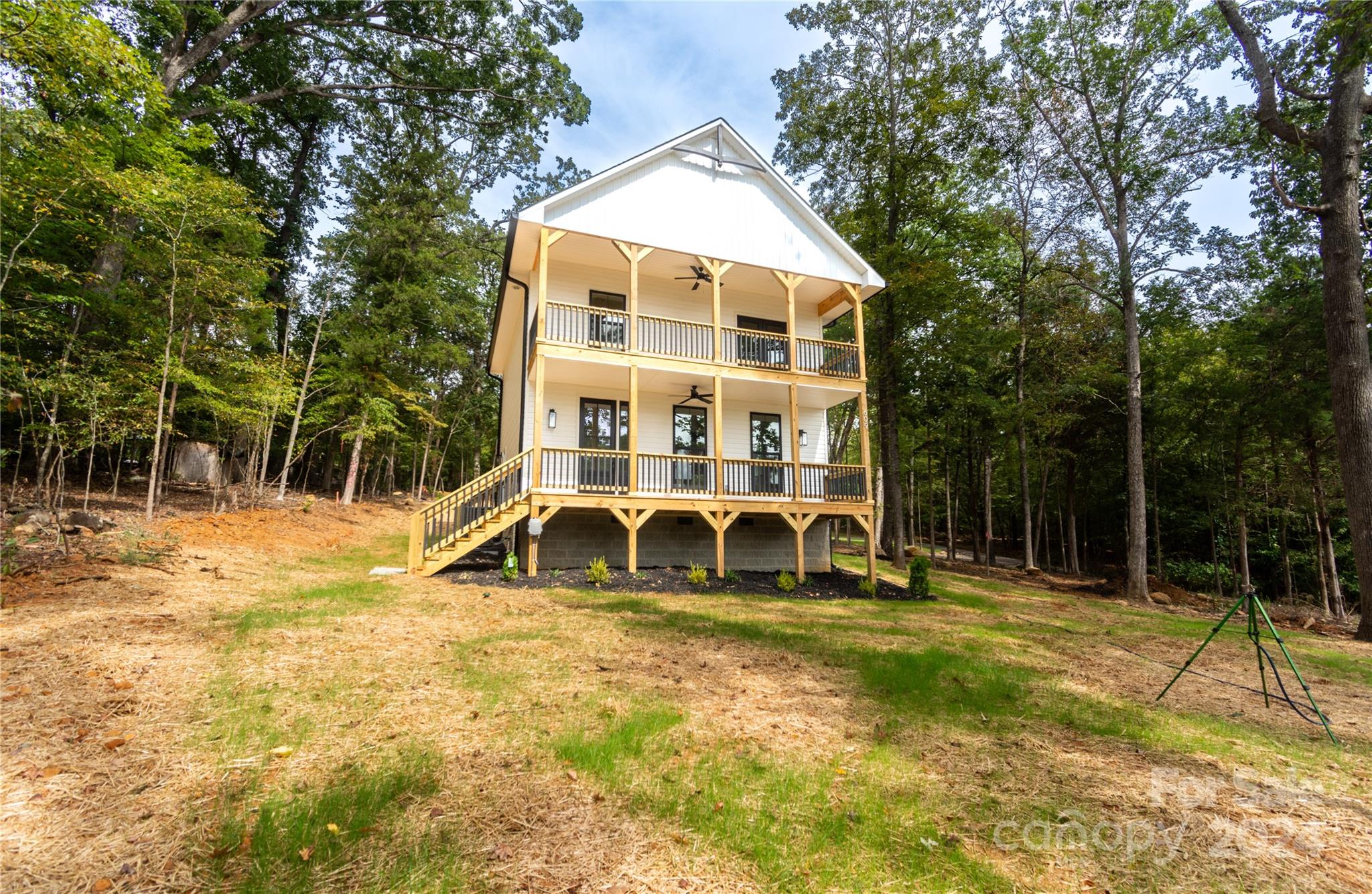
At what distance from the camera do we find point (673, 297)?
14.5 metres

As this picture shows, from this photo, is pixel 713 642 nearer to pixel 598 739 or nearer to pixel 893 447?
pixel 598 739

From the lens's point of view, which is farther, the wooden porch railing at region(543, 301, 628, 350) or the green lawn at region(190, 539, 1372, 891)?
the wooden porch railing at region(543, 301, 628, 350)

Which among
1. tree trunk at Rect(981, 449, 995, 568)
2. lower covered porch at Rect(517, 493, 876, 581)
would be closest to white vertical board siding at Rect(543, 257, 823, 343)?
lower covered porch at Rect(517, 493, 876, 581)

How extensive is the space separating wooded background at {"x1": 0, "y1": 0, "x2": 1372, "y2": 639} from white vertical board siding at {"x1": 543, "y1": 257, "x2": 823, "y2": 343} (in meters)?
4.48

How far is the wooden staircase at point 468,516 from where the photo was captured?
10547mm

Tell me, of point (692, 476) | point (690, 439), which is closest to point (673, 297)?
point (690, 439)

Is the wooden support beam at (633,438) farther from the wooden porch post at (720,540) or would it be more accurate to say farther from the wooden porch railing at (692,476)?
the wooden porch post at (720,540)

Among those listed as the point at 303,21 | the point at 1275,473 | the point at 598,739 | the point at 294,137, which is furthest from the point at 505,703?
the point at 294,137

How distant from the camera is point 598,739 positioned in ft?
12.7

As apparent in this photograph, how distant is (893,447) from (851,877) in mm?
16151

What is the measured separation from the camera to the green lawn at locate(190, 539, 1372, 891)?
2.62 m

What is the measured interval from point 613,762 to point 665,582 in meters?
7.97

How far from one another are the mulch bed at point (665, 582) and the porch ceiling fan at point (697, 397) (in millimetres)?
4322

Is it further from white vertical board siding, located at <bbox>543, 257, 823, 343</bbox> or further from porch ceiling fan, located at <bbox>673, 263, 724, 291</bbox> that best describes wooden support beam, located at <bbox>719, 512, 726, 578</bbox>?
porch ceiling fan, located at <bbox>673, 263, 724, 291</bbox>
